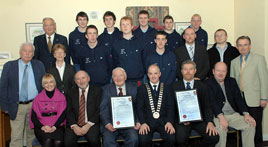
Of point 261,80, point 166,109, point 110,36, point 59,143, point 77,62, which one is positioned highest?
point 110,36

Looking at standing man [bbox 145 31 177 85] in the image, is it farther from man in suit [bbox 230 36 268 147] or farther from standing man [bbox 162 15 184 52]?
man in suit [bbox 230 36 268 147]

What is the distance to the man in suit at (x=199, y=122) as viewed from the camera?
12.9 ft

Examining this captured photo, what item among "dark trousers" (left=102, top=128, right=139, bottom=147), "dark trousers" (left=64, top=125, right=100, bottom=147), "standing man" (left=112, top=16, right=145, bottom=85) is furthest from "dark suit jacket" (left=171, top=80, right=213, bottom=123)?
"dark trousers" (left=64, top=125, right=100, bottom=147)

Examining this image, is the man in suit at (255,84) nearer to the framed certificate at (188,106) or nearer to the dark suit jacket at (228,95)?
the dark suit jacket at (228,95)

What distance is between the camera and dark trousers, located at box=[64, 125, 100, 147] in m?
3.87

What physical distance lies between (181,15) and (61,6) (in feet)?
10.4

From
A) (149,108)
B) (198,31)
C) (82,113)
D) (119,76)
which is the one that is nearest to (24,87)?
(82,113)

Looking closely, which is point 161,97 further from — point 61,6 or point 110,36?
point 61,6

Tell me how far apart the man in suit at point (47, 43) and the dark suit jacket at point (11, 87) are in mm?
548

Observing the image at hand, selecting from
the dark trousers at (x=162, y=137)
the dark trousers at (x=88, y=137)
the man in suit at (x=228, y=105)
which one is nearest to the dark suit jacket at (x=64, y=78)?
the dark trousers at (x=88, y=137)

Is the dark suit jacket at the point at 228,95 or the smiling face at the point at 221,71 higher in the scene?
the smiling face at the point at 221,71

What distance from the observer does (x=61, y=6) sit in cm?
618

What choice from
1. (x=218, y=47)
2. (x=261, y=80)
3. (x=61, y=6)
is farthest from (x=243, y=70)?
(x=61, y=6)

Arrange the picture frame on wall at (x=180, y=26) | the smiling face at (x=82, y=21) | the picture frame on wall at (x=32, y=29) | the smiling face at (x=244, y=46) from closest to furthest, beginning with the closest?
the smiling face at (x=244, y=46) → the smiling face at (x=82, y=21) → the picture frame on wall at (x=32, y=29) → the picture frame on wall at (x=180, y=26)
